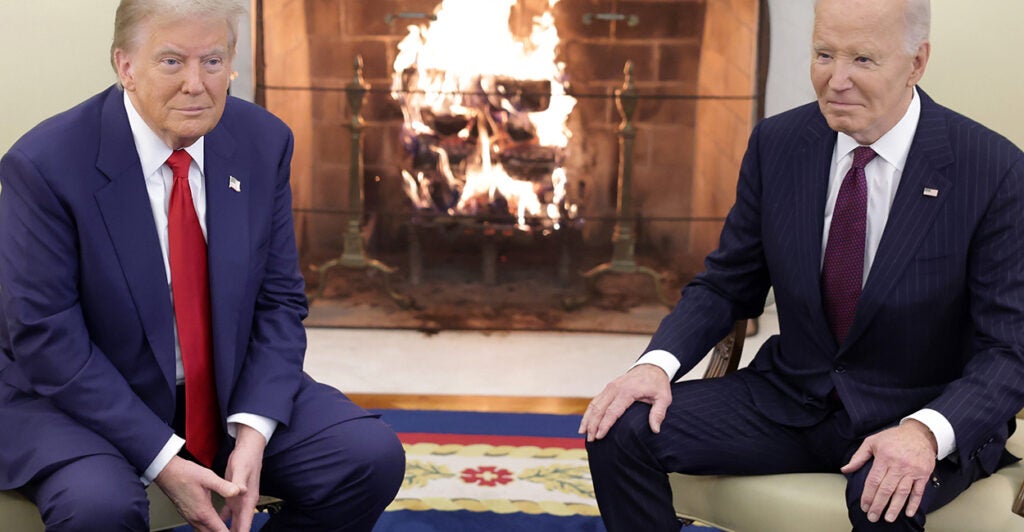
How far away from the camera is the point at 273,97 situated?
14.0 feet

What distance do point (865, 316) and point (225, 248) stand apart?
1116mm

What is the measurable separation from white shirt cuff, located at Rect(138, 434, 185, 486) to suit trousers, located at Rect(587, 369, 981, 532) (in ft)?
2.33

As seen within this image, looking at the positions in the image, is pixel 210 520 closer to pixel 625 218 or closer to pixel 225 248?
pixel 225 248

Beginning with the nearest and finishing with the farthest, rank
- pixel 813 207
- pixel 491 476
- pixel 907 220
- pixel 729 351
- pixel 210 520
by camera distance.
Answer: pixel 210 520 < pixel 907 220 < pixel 813 207 < pixel 729 351 < pixel 491 476

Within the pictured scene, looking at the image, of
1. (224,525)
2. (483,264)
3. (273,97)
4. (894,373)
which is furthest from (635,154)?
(224,525)

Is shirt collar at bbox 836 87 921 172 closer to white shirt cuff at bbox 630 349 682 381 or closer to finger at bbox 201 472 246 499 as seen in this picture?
white shirt cuff at bbox 630 349 682 381

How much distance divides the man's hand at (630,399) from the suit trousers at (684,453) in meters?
0.02

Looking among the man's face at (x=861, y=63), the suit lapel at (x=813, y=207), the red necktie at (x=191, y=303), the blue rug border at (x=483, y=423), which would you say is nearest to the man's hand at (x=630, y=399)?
the suit lapel at (x=813, y=207)

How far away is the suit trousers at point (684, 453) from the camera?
2207 millimetres

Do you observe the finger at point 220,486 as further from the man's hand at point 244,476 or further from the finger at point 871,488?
the finger at point 871,488

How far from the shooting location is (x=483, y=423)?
3.51 meters


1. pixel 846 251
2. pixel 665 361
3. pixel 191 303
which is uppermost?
pixel 846 251

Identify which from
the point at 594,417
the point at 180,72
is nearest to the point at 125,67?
the point at 180,72

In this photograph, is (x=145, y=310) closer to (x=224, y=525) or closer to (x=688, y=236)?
(x=224, y=525)
